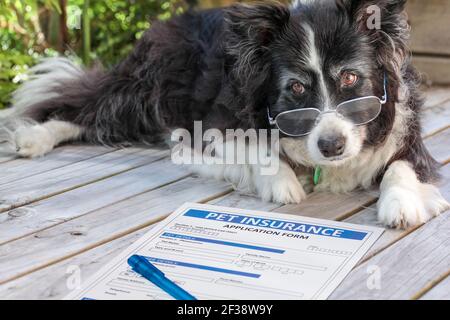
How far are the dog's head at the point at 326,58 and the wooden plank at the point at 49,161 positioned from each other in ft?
3.51

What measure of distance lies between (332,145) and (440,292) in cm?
77

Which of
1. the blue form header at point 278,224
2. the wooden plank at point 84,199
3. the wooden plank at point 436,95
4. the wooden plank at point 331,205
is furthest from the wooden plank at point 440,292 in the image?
the wooden plank at point 436,95

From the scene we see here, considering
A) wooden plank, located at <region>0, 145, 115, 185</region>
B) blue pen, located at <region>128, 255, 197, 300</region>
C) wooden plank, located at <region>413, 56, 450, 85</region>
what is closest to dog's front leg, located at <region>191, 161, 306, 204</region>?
wooden plank, located at <region>0, 145, 115, 185</region>

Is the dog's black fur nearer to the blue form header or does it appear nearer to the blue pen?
the blue form header

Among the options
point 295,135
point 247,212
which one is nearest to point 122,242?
point 247,212

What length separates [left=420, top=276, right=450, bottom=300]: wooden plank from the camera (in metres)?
2.10

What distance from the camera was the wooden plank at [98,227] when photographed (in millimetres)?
2428

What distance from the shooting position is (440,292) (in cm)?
213

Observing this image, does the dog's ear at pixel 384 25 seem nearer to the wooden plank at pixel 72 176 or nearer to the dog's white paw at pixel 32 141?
the wooden plank at pixel 72 176

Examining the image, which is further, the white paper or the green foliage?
the green foliage

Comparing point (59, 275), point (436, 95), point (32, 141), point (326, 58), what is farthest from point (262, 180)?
point (436, 95)

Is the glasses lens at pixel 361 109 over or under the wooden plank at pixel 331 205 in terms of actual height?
over

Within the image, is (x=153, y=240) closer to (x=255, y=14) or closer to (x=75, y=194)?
(x=75, y=194)

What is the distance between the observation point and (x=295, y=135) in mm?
2855
